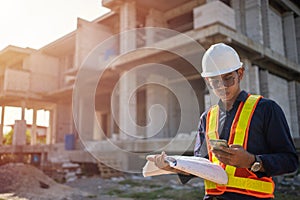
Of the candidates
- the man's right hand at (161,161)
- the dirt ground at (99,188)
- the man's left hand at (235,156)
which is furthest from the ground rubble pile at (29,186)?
the man's left hand at (235,156)

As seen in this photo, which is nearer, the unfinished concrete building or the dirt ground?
the dirt ground

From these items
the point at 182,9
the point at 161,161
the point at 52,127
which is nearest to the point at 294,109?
the point at 182,9

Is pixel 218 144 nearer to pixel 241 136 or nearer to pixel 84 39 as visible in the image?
pixel 241 136

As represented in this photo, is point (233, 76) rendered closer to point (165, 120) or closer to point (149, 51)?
point (149, 51)

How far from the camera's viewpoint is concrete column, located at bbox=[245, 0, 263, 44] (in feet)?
35.6

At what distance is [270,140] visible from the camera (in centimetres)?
146

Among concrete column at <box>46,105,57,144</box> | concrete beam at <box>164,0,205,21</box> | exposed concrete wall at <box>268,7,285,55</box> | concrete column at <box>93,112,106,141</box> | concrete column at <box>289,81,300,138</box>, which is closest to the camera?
concrete column at <box>289,81,300,138</box>

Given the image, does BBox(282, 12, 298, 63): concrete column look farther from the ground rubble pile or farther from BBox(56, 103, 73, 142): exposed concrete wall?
BBox(56, 103, 73, 142): exposed concrete wall

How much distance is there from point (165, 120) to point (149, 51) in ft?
15.7

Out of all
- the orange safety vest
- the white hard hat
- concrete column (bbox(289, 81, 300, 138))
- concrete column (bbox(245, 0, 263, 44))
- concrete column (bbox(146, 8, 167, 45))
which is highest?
concrete column (bbox(146, 8, 167, 45))

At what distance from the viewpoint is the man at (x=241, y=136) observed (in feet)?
4.51

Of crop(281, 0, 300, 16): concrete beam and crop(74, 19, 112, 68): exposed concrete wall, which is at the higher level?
crop(281, 0, 300, 16): concrete beam

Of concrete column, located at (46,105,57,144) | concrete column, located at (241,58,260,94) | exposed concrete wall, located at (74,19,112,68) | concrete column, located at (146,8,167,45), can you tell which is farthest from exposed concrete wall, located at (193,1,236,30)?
concrete column, located at (46,105,57,144)

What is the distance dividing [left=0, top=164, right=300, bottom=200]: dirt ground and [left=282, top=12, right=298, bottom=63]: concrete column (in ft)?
24.9
